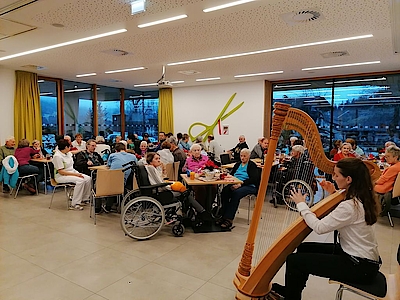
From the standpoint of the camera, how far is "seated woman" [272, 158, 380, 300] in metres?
1.91

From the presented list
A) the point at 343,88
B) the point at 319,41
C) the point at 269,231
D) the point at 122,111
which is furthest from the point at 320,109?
the point at 122,111

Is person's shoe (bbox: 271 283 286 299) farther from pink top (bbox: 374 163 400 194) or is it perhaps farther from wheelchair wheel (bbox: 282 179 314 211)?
pink top (bbox: 374 163 400 194)

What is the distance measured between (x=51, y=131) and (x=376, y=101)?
9.37 m

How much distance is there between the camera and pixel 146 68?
7.46 meters

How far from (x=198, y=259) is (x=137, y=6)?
116 inches

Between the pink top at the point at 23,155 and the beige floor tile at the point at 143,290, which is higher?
the pink top at the point at 23,155

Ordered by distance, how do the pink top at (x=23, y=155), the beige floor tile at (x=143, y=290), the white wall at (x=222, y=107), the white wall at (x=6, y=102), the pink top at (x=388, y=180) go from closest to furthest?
the beige floor tile at (x=143, y=290)
the pink top at (x=388, y=180)
the pink top at (x=23, y=155)
the white wall at (x=6, y=102)
the white wall at (x=222, y=107)

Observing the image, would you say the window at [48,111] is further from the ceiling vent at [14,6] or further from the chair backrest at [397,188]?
the chair backrest at [397,188]

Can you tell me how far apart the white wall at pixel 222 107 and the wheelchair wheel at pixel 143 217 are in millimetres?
6517

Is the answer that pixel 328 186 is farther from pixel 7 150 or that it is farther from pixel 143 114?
pixel 143 114

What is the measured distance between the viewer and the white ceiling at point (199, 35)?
3.57 metres

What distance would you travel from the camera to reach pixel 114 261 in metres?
3.30

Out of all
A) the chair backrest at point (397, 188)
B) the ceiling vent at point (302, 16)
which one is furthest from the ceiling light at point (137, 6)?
the chair backrest at point (397, 188)

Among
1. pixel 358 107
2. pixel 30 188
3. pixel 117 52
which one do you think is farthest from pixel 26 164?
pixel 358 107
